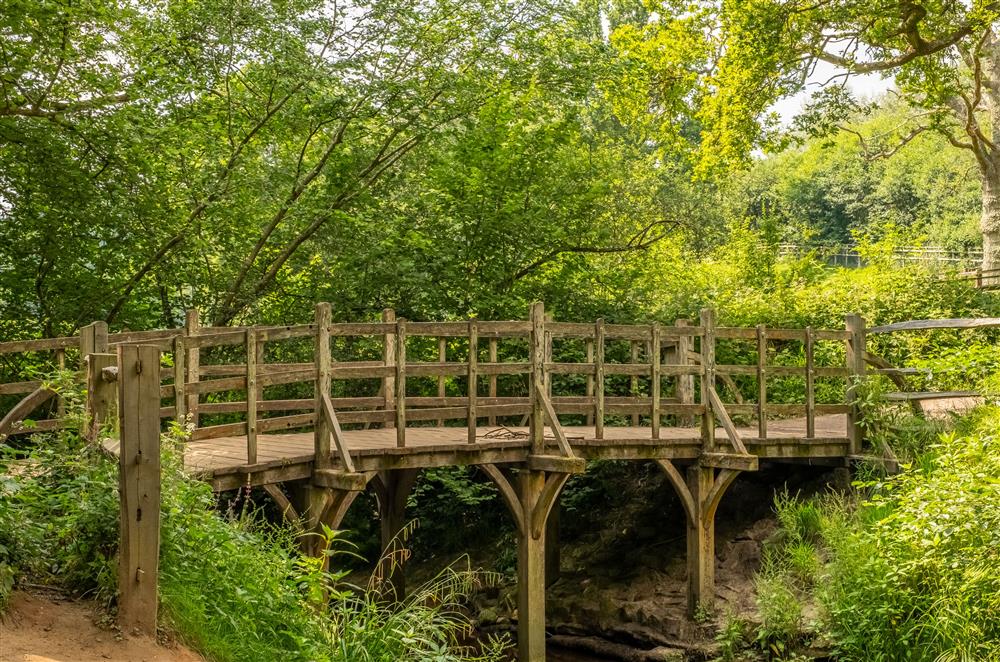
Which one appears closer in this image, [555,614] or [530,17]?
[555,614]

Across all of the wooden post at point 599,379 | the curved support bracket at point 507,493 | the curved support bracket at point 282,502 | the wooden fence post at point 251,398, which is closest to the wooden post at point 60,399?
the wooden fence post at point 251,398

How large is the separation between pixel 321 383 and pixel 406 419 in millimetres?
1300

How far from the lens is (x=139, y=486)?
519 centimetres

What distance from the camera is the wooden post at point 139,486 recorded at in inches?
201

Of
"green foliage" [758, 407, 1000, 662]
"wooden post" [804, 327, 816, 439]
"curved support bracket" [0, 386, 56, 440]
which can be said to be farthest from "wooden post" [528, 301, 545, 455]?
"curved support bracket" [0, 386, 56, 440]

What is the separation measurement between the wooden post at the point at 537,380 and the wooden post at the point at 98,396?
5.02m

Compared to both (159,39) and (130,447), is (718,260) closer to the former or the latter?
(159,39)

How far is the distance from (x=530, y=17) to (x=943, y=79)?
892cm

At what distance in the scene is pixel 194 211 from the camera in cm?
1389

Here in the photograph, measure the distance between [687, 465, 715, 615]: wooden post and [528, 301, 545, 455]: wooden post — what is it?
7.64 ft

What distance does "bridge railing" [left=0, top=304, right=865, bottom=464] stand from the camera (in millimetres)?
8969

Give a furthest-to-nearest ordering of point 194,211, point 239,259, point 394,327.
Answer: point 239,259, point 194,211, point 394,327

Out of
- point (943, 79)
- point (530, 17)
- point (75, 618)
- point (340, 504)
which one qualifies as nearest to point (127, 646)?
point (75, 618)

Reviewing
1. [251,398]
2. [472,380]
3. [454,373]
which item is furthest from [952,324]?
[251,398]
